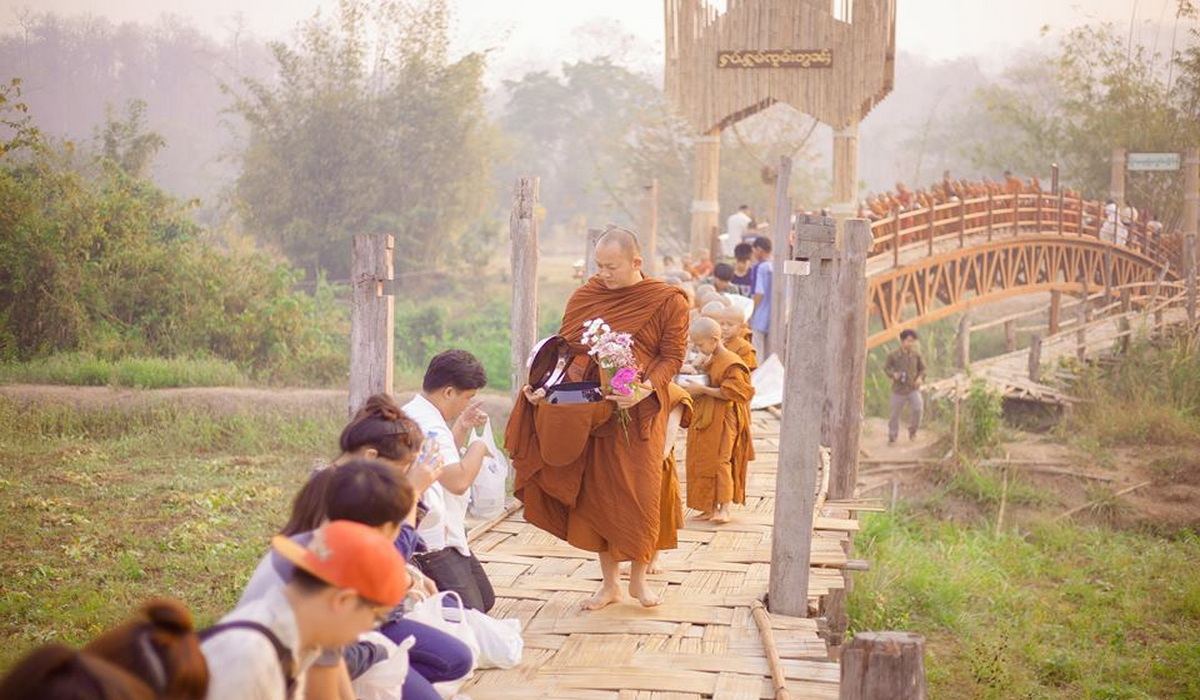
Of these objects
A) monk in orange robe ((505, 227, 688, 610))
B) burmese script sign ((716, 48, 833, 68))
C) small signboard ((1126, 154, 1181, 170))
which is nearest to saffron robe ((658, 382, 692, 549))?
monk in orange robe ((505, 227, 688, 610))

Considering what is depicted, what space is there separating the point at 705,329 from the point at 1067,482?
9155mm

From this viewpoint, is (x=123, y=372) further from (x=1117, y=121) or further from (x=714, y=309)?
(x=1117, y=121)

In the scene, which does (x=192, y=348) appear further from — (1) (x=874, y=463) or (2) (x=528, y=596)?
(2) (x=528, y=596)

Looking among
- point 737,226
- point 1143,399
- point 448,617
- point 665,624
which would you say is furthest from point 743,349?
point 1143,399

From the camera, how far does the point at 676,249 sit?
33406mm

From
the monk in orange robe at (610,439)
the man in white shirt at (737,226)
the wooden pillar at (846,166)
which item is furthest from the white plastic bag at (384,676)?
the man in white shirt at (737,226)

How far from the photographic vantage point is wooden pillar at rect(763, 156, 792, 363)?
12.0 m

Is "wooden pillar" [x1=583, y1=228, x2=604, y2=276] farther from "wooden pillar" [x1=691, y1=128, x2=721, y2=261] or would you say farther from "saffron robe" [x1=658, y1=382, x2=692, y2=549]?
"saffron robe" [x1=658, y1=382, x2=692, y2=549]

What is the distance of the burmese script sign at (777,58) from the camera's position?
15.6 metres

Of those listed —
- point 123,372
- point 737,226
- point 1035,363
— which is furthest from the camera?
point 737,226

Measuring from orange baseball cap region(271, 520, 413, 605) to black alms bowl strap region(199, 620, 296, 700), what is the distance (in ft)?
0.53

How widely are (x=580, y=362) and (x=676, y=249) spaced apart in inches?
1100

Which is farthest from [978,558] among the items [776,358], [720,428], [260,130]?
[260,130]

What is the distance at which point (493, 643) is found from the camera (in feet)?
15.8
